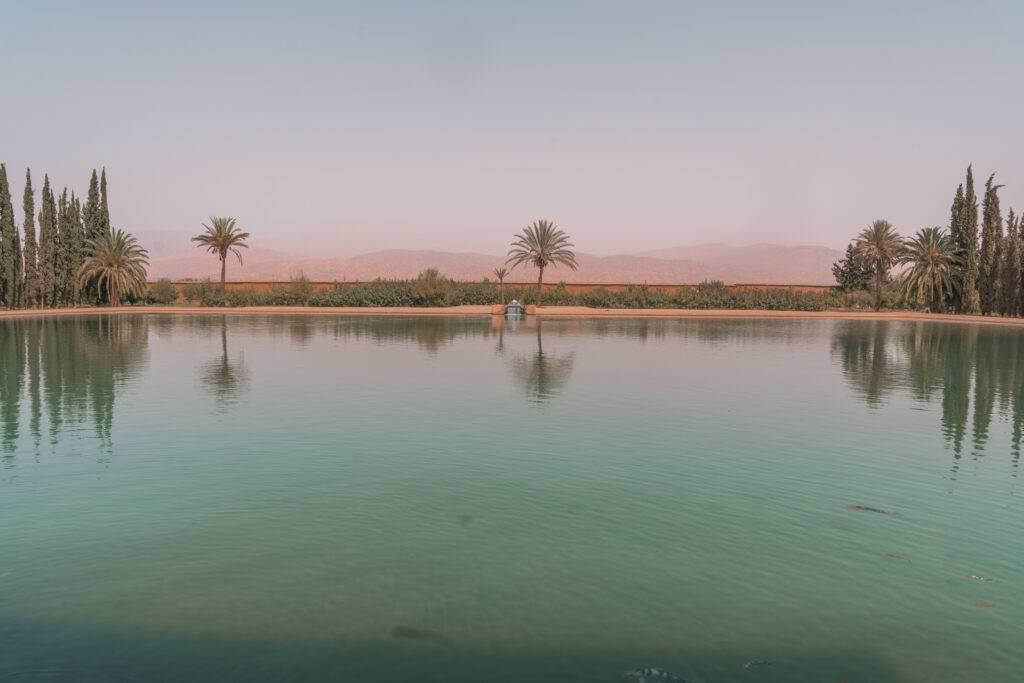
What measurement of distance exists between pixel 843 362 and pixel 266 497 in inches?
939

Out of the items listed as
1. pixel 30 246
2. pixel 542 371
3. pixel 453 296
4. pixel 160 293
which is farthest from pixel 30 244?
pixel 542 371

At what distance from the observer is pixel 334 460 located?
12.0 meters

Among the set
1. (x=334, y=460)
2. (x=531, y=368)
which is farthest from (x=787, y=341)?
(x=334, y=460)

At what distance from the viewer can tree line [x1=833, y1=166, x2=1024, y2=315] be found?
2363 inches

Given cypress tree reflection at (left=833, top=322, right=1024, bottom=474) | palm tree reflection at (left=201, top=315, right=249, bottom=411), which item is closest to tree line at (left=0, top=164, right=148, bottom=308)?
palm tree reflection at (left=201, top=315, right=249, bottom=411)

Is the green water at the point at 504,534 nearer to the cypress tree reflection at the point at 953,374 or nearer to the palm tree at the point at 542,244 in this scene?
the cypress tree reflection at the point at 953,374

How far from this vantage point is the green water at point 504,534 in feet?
19.6

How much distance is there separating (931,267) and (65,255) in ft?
246

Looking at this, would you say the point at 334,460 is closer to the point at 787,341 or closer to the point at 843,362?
the point at 843,362

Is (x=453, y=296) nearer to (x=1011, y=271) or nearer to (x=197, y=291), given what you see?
(x=197, y=291)

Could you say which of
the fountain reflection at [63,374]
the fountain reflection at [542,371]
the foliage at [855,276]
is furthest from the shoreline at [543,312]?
the fountain reflection at [542,371]

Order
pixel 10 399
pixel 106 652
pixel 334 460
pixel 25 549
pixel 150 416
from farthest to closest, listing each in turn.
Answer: pixel 10 399
pixel 150 416
pixel 334 460
pixel 25 549
pixel 106 652

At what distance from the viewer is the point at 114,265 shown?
64.1 meters

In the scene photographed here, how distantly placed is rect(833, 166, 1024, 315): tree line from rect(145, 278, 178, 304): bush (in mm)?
70683
